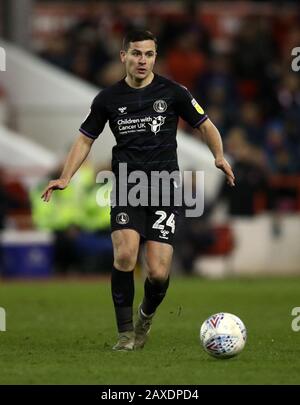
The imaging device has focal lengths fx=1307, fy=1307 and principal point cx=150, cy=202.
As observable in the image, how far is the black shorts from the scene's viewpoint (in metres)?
9.51

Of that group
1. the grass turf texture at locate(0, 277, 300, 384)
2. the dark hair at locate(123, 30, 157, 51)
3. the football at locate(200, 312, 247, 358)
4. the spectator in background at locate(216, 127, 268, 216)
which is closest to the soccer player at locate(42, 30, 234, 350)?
the dark hair at locate(123, 30, 157, 51)

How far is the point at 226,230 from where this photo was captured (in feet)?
64.1

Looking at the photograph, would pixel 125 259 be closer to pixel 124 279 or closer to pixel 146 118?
pixel 124 279

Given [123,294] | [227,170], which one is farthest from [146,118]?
[123,294]

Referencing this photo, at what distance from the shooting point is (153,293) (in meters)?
9.75

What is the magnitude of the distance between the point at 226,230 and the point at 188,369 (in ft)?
36.2

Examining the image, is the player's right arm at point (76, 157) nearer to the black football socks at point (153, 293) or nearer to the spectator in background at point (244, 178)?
the black football socks at point (153, 293)

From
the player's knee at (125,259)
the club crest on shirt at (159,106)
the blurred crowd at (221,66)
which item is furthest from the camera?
the blurred crowd at (221,66)

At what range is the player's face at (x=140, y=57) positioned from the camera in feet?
31.0

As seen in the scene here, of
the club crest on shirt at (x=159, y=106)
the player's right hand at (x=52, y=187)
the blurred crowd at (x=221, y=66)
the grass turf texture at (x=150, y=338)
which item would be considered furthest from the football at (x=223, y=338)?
the blurred crowd at (x=221, y=66)

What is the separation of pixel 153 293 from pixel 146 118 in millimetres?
1306

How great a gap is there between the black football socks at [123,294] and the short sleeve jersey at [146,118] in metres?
0.78

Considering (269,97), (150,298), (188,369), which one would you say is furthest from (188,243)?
(188,369)
